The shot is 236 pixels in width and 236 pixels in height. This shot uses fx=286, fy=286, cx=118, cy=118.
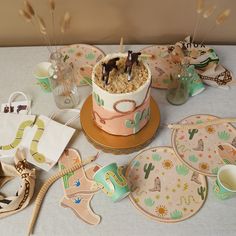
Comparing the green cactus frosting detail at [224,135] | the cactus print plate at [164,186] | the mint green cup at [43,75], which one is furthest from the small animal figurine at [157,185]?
the mint green cup at [43,75]

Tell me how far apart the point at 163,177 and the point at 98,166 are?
0.60ft

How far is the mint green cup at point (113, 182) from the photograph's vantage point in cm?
71

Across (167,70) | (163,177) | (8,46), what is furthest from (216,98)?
(8,46)

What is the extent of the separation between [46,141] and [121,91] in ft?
0.95

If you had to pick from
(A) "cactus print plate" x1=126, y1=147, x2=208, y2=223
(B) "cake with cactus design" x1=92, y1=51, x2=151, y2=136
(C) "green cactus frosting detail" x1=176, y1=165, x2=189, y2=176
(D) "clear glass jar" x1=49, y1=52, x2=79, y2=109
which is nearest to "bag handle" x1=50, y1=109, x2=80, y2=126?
(D) "clear glass jar" x1=49, y1=52, x2=79, y2=109

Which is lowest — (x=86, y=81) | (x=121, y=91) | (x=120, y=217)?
(x=120, y=217)

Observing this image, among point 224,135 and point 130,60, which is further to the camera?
point 224,135

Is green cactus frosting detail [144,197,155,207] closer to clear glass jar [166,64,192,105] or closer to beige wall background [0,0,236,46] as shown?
clear glass jar [166,64,192,105]

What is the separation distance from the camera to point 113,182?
2.32 feet

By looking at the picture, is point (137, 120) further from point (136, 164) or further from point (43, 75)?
point (43, 75)

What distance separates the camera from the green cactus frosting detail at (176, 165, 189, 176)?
797 mm

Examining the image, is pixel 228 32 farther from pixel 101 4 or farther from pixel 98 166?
pixel 98 166

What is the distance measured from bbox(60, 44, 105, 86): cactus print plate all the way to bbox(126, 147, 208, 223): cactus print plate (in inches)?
13.8

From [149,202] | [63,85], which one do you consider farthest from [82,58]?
[149,202]
